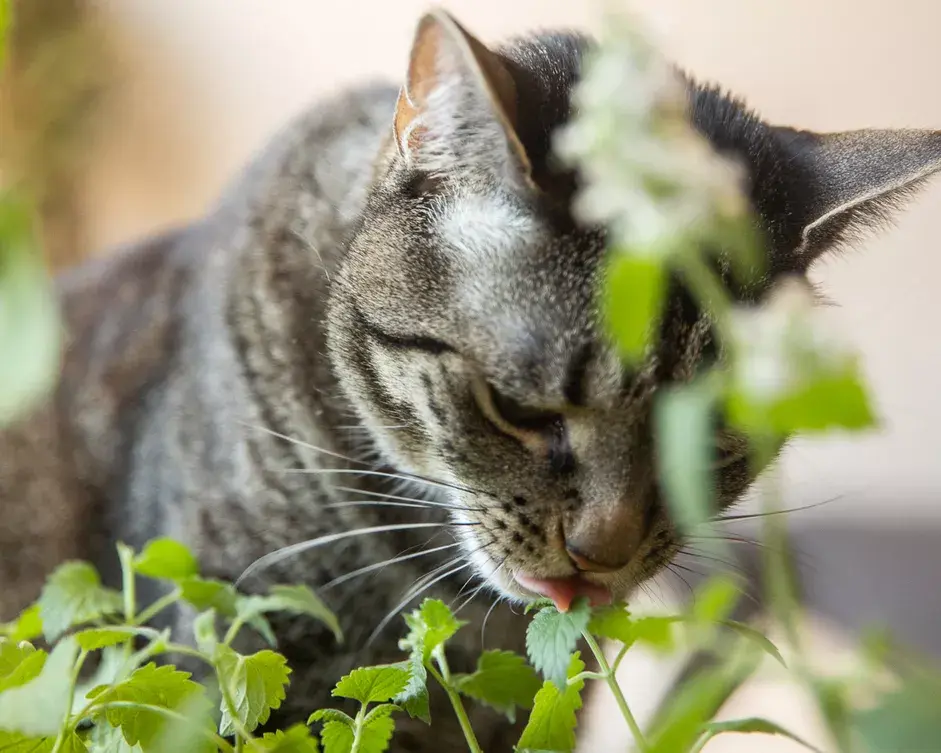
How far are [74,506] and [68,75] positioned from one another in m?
0.50

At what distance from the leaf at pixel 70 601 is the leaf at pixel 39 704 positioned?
0.46 feet

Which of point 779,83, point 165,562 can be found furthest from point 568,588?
point 779,83

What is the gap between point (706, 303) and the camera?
0.56 metres

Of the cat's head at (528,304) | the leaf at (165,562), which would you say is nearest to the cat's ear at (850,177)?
the cat's head at (528,304)

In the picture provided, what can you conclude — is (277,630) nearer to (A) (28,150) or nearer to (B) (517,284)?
(B) (517,284)

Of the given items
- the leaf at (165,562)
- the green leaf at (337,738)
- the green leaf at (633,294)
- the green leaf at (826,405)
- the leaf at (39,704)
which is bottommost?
the green leaf at (337,738)

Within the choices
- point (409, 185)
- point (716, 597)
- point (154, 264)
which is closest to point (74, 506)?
point (154, 264)

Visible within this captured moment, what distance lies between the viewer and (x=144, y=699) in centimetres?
46

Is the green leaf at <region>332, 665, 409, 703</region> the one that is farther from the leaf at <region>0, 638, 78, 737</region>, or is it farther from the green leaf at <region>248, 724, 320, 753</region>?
the leaf at <region>0, 638, 78, 737</region>

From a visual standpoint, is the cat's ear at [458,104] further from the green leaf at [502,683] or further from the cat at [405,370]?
the green leaf at [502,683]

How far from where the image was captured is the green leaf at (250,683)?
485mm

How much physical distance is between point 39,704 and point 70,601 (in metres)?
0.19

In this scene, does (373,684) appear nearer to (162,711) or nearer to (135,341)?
(162,711)

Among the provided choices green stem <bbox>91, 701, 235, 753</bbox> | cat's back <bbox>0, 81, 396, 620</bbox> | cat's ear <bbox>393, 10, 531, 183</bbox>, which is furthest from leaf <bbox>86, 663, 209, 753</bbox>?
cat's back <bbox>0, 81, 396, 620</bbox>
